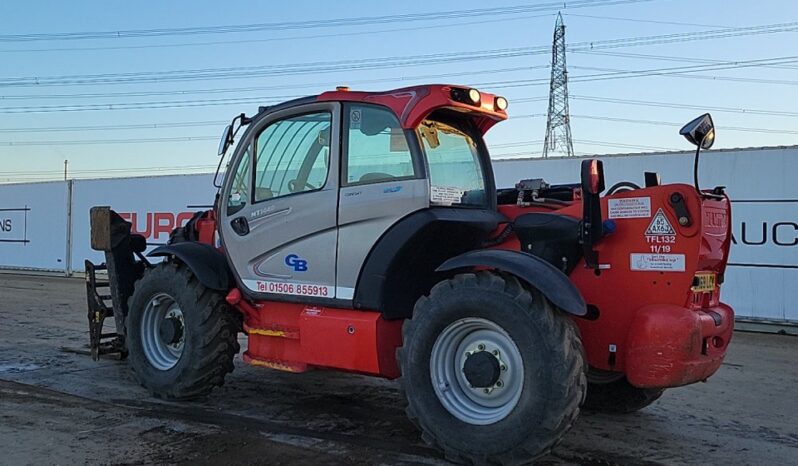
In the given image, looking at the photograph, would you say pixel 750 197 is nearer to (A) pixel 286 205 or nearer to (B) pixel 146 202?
(A) pixel 286 205

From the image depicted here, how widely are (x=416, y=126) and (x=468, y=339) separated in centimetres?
151

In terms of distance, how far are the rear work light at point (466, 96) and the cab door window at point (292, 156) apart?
1.00 metres

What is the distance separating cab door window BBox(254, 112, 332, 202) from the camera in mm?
5566

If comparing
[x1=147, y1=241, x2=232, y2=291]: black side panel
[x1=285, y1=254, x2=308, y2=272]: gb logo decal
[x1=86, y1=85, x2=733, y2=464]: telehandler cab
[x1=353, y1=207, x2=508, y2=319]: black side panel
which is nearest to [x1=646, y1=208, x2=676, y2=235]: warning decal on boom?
[x1=86, y1=85, x2=733, y2=464]: telehandler cab

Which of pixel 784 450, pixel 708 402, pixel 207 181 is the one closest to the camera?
pixel 784 450

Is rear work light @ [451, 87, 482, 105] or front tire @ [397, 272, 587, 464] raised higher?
rear work light @ [451, 87, 482, 105]

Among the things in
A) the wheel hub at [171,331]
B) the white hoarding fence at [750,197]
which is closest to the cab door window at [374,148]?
the wheel hub at [171,331]

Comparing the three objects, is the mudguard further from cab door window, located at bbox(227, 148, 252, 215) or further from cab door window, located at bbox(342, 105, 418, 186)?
cab door window, located at bbox(227, 148, 252, 215)

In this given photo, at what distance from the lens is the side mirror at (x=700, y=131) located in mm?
4684

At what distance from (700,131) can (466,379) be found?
2.19 metres

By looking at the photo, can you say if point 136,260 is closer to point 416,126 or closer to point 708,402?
point 416,126

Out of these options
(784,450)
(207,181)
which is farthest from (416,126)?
(207,181)

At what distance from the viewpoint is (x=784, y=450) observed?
199 inches

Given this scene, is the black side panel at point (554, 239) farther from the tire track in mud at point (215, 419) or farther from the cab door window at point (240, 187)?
the cab door window at point (240, 187)
